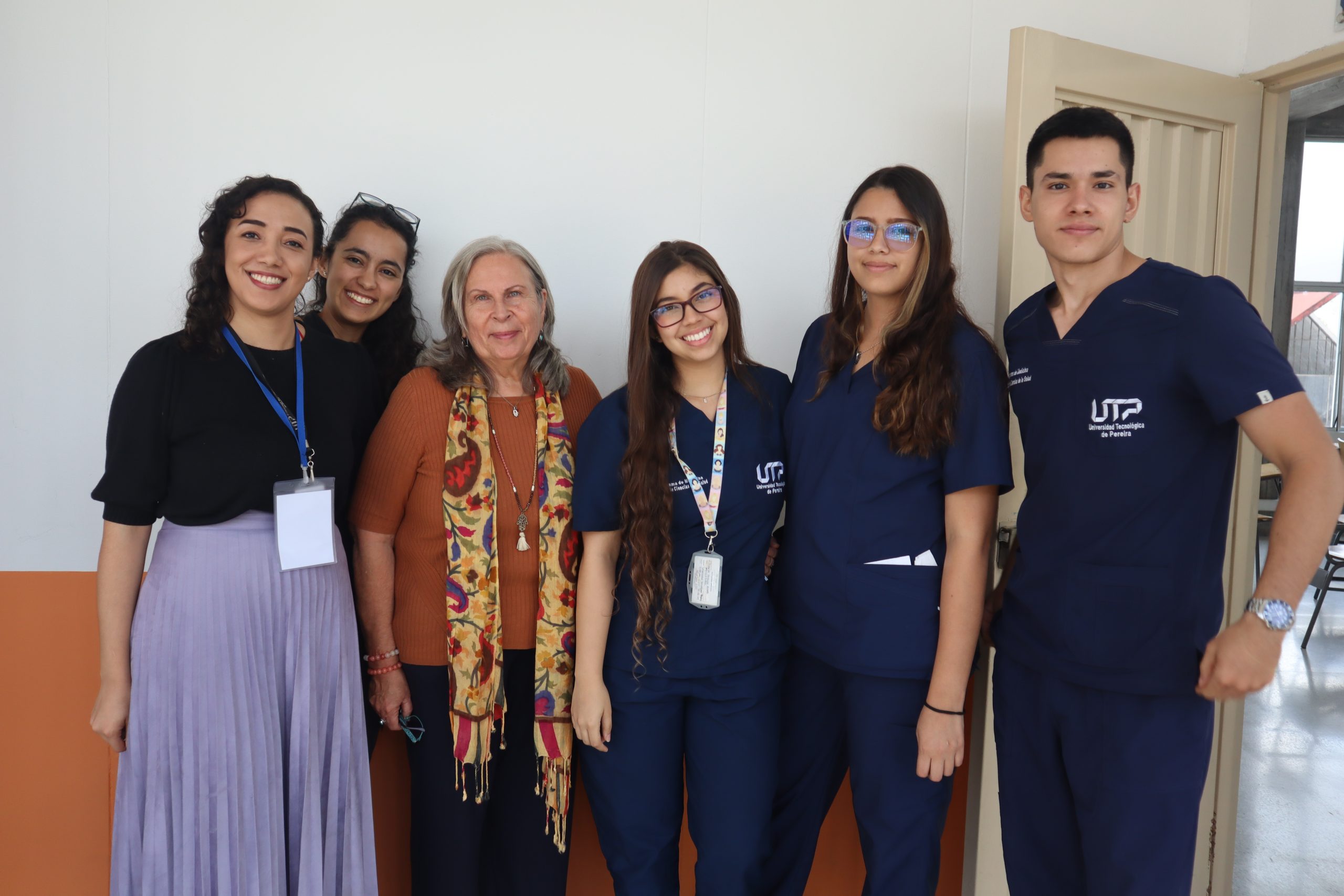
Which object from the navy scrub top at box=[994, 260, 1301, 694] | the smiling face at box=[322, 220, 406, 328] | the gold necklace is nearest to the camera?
the navy scrub top at box=[994, 260, 1301, 694]

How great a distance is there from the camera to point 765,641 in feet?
6.31

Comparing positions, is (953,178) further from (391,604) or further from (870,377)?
(391,604)

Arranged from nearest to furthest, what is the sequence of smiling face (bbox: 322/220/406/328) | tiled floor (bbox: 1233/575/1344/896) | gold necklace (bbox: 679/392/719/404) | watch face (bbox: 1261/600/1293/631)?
watch face (bbox: 1261/600/1293/631) → gold necklace (bbox: 679/392/719/404) → smiling face (bbox: 322/220/406/328) → tiled floor (bbox: 1233/575/1344/896)

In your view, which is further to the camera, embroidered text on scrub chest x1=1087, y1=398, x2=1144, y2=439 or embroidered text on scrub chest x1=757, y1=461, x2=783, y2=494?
embroidered text on scrub chest x1=757, y1=461, x2=783, y2=494

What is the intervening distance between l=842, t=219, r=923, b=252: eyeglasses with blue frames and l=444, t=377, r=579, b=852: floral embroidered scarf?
33.1 inches

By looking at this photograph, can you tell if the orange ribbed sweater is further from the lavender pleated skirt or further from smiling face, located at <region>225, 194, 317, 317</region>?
smiling face, located at <region>225, 194, 317, 317</region>

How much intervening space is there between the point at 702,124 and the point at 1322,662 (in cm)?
637

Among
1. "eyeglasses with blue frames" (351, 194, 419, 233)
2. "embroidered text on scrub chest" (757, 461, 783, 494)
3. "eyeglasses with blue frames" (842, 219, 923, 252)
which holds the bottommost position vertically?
"embroidered text on scrub chest" (757, 461, 783, 494)

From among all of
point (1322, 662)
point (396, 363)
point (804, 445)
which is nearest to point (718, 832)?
point (804, 445)

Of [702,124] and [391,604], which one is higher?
[702,124]

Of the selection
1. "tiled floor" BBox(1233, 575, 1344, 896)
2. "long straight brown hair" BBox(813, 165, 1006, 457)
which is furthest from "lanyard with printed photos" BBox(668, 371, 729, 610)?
"tiled floor" BBox(1233, 575, 1344, 896)

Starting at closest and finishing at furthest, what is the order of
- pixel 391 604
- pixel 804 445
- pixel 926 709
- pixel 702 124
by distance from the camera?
pixel 926 709
pixel 804 445
pixel 391 604
pixel 702 124

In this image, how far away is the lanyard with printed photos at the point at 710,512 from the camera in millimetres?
1828

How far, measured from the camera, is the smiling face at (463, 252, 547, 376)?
79.7 inches
